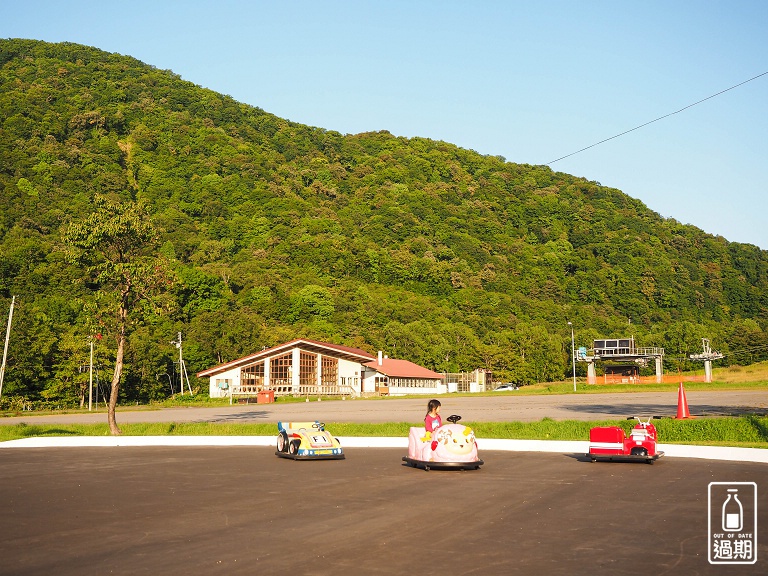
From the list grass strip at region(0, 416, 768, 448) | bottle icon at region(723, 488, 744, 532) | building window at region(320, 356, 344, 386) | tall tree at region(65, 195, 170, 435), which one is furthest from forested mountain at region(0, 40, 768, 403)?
bottle icon at region(723, 488, 744, 532)

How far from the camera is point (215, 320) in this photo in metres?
95.7

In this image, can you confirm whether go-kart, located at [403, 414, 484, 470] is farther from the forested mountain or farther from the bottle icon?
the forested mountain

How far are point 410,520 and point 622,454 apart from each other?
10.6 metres

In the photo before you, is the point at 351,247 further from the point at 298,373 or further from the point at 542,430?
the point at 542,430

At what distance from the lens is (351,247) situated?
127 m

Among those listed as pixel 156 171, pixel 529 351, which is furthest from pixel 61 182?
pixel 529 351

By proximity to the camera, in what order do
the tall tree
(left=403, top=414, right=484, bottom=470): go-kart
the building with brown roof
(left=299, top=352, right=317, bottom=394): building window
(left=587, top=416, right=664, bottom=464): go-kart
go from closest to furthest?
(left=403, top=414, right=484, bottom=470): go-kart, (left=587, top=416, right=664, bottom=464): go-kart, the tall tree, the building with brown roof, (left=299, top=352, right=317, bottom=394): building window

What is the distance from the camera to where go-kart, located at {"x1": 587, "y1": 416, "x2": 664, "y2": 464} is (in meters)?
19.0

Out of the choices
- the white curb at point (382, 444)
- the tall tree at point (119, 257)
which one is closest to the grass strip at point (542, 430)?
the white curb at point (382, 444)

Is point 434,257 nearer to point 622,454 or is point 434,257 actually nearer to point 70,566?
point 622,454

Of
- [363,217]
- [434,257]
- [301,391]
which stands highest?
[363,217]

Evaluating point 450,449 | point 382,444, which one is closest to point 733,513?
point 450,449

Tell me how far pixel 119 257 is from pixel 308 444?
18.6 meters

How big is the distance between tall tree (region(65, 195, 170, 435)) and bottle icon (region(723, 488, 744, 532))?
27.3 meters
